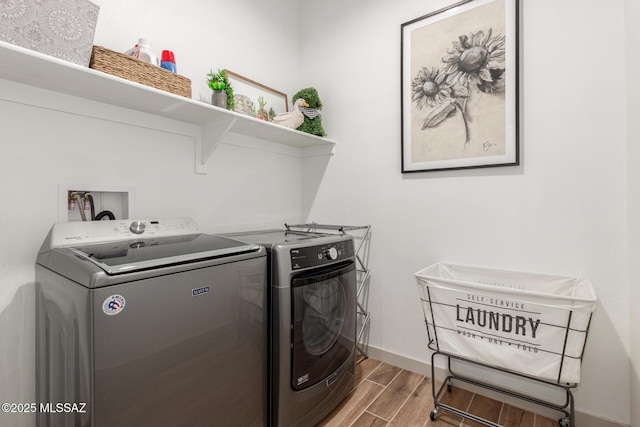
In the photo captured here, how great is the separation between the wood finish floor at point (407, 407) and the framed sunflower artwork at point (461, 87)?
1.29 metres

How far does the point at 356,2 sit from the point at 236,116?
1.36 meters

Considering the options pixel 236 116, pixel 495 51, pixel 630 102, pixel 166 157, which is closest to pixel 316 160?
pixel 236 116

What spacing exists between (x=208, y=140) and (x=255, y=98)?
21.7 inches

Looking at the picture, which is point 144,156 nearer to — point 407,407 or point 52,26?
point 52,26

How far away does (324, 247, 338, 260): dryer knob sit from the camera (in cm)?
148

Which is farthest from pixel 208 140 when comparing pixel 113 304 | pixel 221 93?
pixel 113 304

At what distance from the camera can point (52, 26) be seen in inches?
40.7

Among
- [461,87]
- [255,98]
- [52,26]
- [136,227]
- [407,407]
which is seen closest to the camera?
[52,26]

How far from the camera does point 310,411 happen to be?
4.64ft

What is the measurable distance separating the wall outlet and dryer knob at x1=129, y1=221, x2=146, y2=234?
126mm

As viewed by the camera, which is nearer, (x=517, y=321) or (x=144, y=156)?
(x=517, y=321)

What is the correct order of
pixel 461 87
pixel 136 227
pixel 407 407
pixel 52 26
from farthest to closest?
pixel 461 87 → pixel 407 407 → pixel 136 227 → pixel 52 26

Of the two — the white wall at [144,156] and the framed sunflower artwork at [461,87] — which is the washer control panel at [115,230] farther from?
the framed sunflower artwork at [461,87]

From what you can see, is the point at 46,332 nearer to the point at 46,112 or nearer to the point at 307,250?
the point at 46,112
